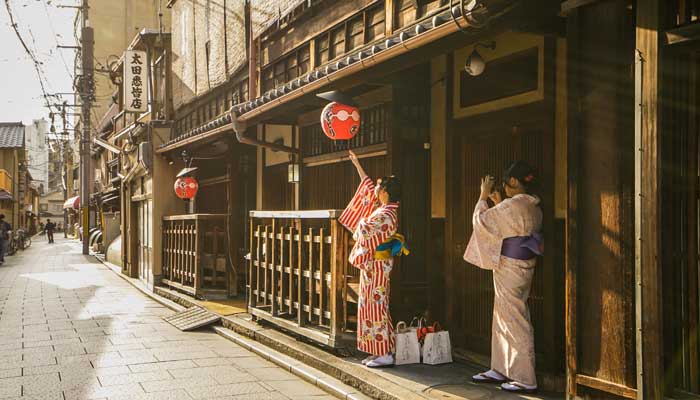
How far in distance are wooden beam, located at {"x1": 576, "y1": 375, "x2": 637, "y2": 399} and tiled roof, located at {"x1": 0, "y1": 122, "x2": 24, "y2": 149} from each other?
56.2m

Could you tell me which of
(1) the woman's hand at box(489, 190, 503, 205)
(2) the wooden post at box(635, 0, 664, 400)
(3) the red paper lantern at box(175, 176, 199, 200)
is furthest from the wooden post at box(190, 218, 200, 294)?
(2) the wooden post at box(635, 0, 664, 400)

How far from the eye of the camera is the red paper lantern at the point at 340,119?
9.09 metres

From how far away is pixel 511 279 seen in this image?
707 cm

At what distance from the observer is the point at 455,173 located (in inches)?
344

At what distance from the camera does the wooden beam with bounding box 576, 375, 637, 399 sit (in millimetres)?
5316

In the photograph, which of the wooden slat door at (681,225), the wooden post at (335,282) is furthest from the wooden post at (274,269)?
the wooden slat door at (681,225)

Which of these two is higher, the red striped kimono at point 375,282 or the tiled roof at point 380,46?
the tiled roof at point 380,46

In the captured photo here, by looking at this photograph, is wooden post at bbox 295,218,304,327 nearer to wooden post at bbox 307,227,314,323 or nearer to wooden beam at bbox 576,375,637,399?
wooden post at bbox 307,227,314,323

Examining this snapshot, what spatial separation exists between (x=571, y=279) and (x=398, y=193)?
10.2ft

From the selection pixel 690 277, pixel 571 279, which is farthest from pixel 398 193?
pixel 690 277

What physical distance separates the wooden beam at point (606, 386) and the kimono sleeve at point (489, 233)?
5.73 feet

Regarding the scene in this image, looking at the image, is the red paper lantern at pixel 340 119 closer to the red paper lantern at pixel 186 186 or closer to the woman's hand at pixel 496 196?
the woman's hand at pixel 496 196

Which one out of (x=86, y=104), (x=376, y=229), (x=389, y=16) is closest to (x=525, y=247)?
(x=376, y=229)

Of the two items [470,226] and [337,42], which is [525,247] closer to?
[470,226]
